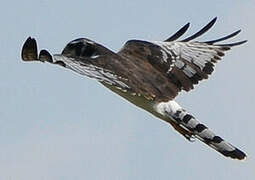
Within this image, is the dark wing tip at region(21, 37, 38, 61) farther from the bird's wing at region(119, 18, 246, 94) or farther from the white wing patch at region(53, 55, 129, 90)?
the bird's wing at region(119, 18, 246, 94)

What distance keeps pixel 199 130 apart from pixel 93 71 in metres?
1.82

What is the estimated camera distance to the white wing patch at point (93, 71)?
52.5 ft

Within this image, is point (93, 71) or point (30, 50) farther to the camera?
point (93, 71)

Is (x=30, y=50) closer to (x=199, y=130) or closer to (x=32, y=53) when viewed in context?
(x=32, y=53)

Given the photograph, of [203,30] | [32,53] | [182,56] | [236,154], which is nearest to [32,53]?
[32,53]

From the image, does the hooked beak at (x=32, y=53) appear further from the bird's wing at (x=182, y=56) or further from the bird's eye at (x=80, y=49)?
the bird's wing at (x=182, y=56)

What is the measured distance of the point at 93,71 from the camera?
16.3 meters

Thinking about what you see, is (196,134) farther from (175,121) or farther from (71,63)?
(71,63)

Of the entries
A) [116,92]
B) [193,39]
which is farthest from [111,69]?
[193,39]

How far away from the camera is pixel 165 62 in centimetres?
1875

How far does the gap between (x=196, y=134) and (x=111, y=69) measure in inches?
59.1

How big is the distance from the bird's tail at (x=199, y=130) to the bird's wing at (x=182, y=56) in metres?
0.94

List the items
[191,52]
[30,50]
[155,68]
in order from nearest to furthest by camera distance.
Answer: [30,50]
[155,68]
[191,52]

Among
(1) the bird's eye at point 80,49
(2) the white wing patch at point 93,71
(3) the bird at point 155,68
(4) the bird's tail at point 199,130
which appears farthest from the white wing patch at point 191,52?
(2) the white wing patch at point 93,71
